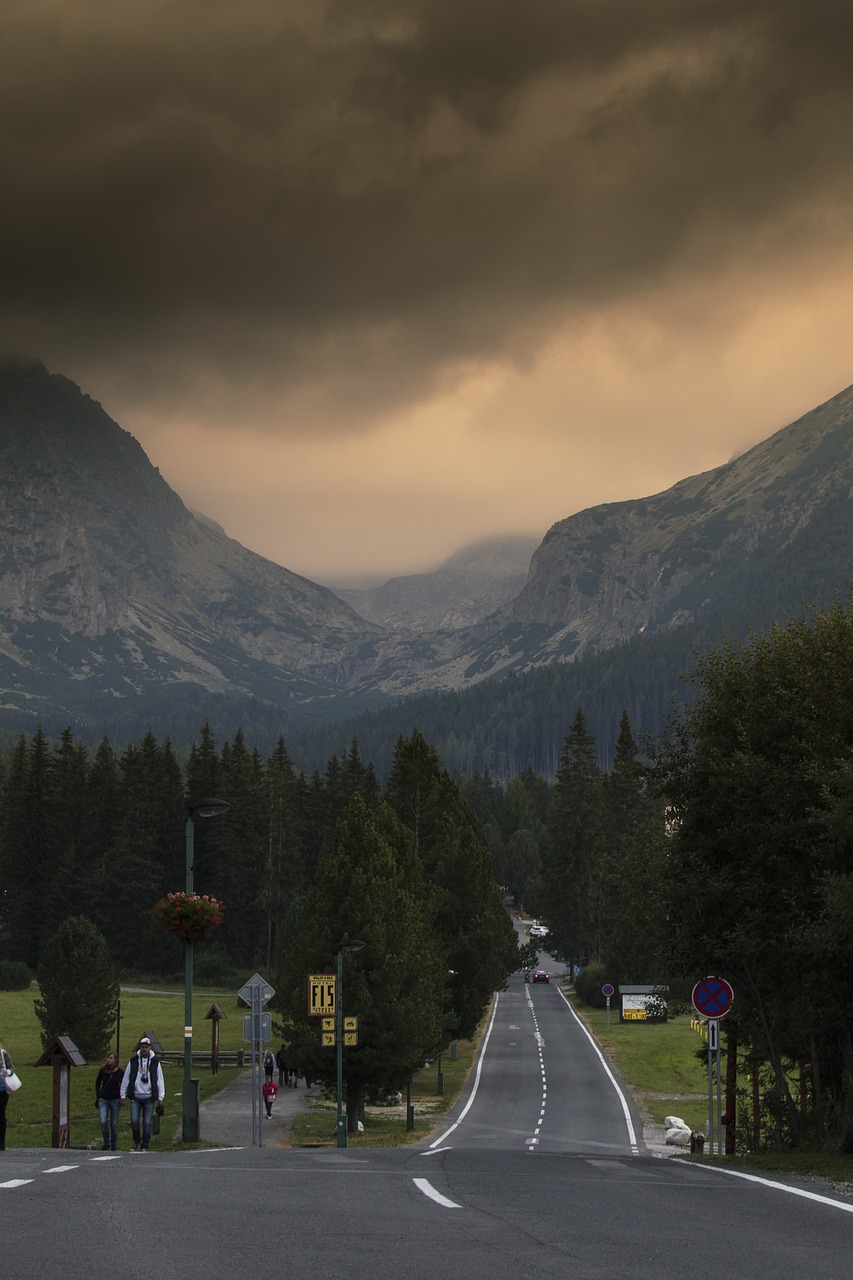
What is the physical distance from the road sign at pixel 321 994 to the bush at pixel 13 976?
77.0 metres

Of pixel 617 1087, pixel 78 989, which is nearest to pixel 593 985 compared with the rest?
pixel 617 1087

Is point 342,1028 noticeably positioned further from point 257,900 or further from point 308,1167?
point 257,900

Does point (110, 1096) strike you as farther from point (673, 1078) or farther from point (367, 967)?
point (673, 1078)

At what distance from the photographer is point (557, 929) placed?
140 meters

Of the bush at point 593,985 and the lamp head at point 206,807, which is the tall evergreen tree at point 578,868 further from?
the lamp head at point 206,807

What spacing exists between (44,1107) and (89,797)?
81027mm

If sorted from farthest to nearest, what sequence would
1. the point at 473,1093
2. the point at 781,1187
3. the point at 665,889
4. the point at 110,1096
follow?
the point at 473,1093 < the point at 665,889 < the point at 110,1096 < the point at 781,1187

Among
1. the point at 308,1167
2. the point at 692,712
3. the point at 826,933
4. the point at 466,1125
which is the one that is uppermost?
the point at 692,712

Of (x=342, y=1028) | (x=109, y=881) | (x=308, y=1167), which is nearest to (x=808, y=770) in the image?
(x=308, y=1167)

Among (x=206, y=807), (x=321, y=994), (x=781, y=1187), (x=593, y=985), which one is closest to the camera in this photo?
(x=781, y=1187)

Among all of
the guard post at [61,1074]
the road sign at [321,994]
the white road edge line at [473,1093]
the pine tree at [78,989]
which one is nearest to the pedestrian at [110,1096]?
the guard post at [61,1074]

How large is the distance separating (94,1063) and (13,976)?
5100cm

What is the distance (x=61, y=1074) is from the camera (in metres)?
33.7

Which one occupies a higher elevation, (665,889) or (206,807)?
(206,807)
